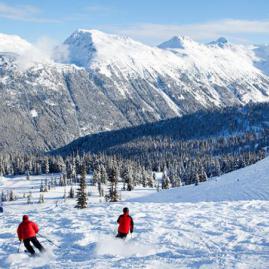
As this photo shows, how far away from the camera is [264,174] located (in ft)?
279

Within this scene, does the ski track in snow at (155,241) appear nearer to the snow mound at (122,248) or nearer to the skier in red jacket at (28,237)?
the snow mound at (122,248)

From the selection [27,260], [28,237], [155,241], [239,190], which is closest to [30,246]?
[28,237]

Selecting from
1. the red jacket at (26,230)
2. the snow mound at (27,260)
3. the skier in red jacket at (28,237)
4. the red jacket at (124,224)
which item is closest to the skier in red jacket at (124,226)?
the red jacket at (124,224)

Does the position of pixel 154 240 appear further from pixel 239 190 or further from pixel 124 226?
pixel 239 190

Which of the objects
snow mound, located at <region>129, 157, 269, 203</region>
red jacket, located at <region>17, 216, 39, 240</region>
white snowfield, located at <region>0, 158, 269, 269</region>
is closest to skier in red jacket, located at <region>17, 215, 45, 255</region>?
red jacket, located at <region>17, 216, 39, 240</region>

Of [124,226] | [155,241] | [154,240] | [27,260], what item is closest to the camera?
[27,260]

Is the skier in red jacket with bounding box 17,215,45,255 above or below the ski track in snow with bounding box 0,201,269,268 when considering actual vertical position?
above

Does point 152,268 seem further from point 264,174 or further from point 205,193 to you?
point 264,174

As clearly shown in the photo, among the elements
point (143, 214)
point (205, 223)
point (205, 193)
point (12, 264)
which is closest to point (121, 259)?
point (12, 264)

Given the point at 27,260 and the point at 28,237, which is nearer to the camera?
the point at 27,260

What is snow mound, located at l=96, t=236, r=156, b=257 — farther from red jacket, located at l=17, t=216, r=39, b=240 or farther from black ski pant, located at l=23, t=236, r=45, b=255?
red jacket, located at l=17, t=216, r=39, b=240

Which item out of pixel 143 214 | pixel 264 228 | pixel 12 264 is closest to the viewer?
pixel 12 264

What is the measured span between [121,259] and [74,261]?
2.74 m

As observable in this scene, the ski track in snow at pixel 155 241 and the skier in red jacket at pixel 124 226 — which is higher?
the skier in red jacket at pixel 124 226
